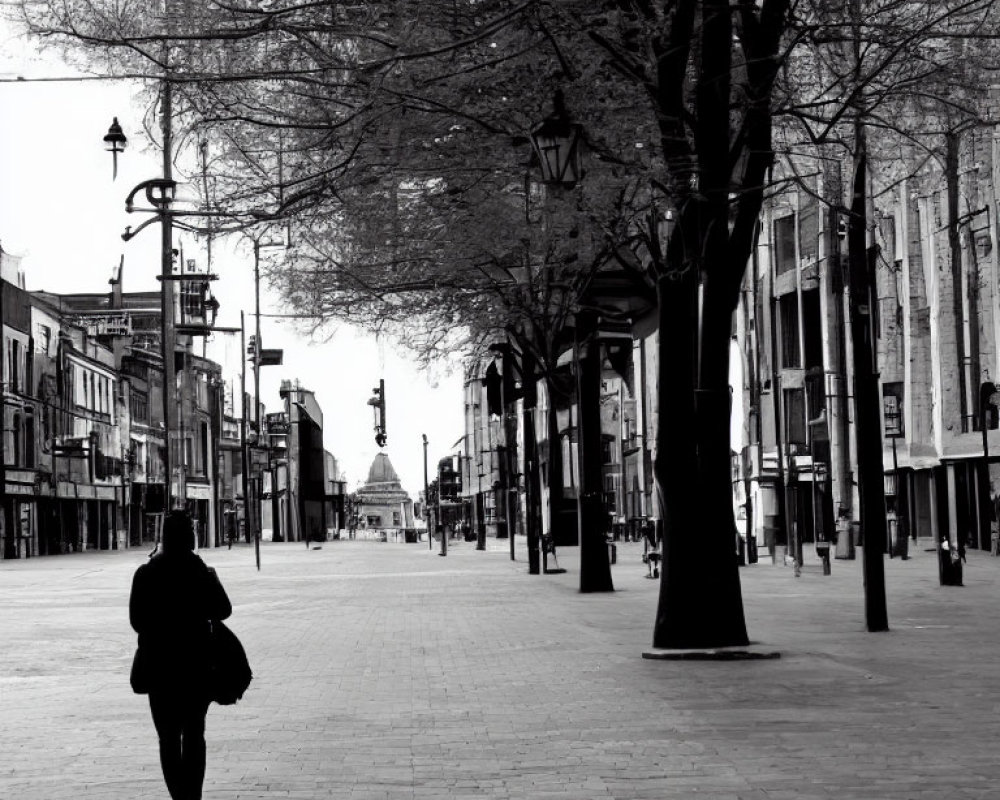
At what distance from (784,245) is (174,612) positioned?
5686 cm

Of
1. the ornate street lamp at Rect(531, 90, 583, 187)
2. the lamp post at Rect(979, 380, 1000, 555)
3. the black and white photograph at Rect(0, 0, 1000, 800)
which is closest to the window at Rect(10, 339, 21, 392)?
the black and white photograph at Rect(0, 0, 1000, 800)

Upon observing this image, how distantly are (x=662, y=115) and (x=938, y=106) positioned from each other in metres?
4.68

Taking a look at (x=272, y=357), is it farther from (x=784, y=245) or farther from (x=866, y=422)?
(x=866, y=422)

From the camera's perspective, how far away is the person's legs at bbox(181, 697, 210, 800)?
8531 millimetres

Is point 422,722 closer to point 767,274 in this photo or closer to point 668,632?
point 668,632

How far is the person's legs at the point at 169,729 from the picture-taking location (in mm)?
8539

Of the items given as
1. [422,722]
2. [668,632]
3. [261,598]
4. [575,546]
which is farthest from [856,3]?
[575,546]

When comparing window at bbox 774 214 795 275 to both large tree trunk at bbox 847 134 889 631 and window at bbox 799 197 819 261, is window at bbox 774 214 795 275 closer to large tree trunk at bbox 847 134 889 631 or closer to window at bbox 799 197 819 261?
window at bbox 799 197 819 261

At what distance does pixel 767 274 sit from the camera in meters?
64.8

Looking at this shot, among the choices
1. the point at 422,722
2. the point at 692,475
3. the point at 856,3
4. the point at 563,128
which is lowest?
the point at 422,722

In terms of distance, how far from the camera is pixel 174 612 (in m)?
8.72

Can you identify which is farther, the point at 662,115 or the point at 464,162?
the point at 464,162

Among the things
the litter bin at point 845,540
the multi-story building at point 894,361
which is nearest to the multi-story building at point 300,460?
the multi-story building at point 894,361

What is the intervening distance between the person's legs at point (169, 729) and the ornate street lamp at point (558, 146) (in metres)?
9.44
